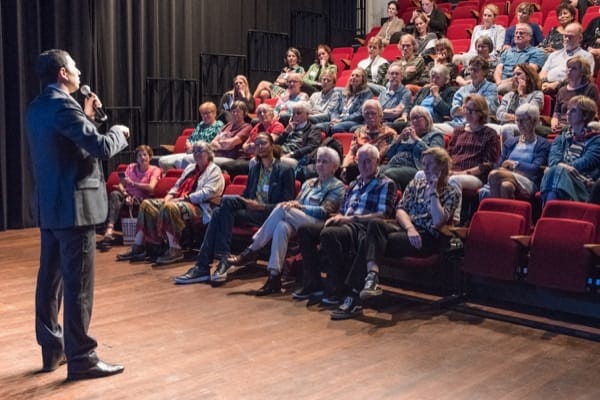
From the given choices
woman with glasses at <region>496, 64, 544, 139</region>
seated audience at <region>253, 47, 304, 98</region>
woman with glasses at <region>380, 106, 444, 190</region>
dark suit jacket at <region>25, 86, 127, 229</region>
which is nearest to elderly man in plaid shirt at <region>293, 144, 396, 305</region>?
woman with glasses at <region>380, 106, 444, 190</region>

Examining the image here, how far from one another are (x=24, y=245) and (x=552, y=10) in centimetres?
549

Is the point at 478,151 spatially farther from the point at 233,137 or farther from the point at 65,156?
the point at 65,156

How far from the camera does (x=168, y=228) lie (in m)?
5.45

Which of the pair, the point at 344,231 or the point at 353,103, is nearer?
the point at 344,231

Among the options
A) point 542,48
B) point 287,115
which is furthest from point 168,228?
point 542,48

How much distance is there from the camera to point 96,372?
9.92ft

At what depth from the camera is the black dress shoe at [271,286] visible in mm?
4504

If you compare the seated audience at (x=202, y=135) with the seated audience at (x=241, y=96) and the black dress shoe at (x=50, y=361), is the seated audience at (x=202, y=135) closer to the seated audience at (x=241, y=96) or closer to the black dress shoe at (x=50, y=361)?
the seated audience at (x=241, y=96)

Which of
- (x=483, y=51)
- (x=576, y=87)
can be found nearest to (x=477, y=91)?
(x=483, y=51)

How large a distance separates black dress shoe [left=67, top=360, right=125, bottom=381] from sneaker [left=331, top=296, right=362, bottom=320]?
130 centimetres

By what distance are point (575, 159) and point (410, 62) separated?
9.39ft

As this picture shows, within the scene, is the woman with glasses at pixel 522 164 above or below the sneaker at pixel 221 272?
above

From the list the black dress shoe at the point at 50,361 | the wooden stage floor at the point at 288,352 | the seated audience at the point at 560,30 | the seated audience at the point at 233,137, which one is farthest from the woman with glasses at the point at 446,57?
the black dress shoe at the point at 50,361

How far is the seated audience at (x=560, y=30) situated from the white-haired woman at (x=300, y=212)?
2.66 meters
